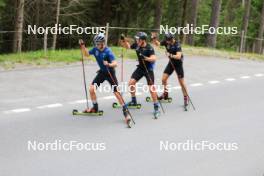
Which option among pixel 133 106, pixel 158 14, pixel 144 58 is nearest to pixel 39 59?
pixel 133 106

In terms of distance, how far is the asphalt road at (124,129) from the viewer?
9.76 m

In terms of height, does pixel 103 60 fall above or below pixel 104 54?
below

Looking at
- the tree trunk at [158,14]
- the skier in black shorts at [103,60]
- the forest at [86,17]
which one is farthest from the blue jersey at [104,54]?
the tree trunk at [158,14]

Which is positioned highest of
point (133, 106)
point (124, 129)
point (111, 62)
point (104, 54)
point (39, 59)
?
point (104, 54)

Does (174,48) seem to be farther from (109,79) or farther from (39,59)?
(39,59)

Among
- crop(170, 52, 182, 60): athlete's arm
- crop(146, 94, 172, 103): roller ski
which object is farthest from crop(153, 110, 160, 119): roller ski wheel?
crop(146, 94, 172, 103): roller ski

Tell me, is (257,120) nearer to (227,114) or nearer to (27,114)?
(227,114)

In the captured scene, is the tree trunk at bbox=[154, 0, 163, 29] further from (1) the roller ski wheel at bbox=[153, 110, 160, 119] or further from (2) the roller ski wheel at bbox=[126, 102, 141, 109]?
(1) the roller ski wheel at bbox=[153, 110, 160, 119]

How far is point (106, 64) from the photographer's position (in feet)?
41.5

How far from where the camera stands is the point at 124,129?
40.9 ft

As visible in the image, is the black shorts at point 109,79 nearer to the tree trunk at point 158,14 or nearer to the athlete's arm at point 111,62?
the athlete's arm at point 111,62

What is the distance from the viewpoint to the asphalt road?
9758mm

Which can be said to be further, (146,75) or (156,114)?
(146,75)

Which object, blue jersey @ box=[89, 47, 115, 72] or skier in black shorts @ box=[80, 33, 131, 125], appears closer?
skier in black shorts @ box=[80, 33, 131, 125]
